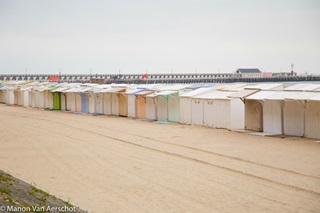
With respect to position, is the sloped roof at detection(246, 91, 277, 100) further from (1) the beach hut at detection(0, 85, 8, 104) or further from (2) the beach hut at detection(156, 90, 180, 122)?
(1) the beach hut at detection(0, 85, 8, 104)

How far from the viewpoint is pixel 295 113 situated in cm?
2091

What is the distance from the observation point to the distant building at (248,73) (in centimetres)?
13652

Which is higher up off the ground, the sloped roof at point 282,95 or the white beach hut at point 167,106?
the sloped roof at point 282,95

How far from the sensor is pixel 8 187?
9609 mm

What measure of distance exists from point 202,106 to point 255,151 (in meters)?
8.19

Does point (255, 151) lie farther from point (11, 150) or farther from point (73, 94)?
point (73, 94)

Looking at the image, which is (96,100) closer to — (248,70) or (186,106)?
(186,106)

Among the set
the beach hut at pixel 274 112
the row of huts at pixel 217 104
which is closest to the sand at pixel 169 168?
the row of huts at pixel 217 104

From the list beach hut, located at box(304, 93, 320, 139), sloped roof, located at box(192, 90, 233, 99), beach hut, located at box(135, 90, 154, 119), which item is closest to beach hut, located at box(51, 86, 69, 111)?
beach hut, located at box(135, 90, 154, 119)

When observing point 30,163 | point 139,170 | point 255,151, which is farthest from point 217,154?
point 30,163

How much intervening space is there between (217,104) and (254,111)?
1936 millimetres

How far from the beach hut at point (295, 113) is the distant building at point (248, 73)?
4513 inches

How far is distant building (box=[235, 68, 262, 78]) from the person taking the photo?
13652 centimetres

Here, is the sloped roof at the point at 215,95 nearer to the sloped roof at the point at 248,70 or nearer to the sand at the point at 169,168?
the sand at the point at 169,168
